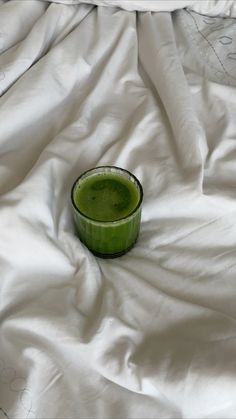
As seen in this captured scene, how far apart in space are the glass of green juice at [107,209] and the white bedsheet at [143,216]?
2cm

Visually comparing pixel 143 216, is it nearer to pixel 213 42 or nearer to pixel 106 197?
pixel 106 197

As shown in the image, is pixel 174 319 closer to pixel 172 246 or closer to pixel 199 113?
pixel 172 246

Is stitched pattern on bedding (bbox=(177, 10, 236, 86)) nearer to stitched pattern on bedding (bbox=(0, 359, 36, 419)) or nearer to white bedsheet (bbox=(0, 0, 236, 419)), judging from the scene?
white bedsheet (bbox=(0, 0, 236, 419))

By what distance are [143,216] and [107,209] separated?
0.06 m

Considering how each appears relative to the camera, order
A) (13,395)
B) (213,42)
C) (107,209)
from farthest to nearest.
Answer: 1. (213,42)
2. (107,209)
3. (13,395)

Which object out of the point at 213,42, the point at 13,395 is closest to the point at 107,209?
the point at 13,395

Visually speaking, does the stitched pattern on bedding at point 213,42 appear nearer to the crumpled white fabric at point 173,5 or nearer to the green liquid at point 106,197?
the crumpled white fabric at point 173,5

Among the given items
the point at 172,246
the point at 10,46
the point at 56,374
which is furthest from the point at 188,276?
the point at 10,46

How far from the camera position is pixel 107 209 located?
589 mm

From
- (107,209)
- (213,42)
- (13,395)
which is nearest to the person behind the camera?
(13,395)

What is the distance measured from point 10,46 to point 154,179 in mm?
356

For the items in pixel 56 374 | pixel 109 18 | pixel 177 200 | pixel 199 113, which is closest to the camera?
pixel 56 374

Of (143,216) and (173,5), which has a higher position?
(173,5)

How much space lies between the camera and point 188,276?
574mm
